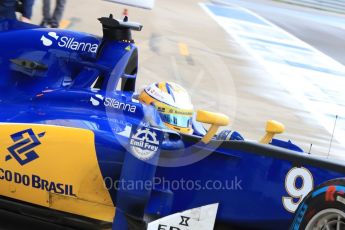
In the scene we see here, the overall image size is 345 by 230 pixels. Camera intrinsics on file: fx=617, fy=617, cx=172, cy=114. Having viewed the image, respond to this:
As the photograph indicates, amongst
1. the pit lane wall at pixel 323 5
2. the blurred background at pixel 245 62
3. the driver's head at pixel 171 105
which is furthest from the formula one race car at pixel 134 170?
the pit lane wall at pixel 323 5

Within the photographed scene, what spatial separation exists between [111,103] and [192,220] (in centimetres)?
103

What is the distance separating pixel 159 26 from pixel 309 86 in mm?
4971

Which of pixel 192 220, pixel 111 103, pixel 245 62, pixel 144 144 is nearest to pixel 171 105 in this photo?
pixel 111 103

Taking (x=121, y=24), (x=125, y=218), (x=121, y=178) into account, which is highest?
(x=121, y=24)

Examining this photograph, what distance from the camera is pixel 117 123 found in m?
4.05

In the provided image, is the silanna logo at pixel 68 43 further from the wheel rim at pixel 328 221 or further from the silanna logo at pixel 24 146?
the wheel rim at pixel 328 221

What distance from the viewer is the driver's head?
169 inches

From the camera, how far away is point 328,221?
3.39 meters

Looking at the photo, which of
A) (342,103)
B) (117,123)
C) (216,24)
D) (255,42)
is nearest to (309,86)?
(342,103)

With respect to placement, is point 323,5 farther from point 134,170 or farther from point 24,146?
point 134,170

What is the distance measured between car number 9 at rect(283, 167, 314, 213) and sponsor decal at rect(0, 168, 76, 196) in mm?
1327

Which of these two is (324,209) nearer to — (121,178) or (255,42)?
(121,178)

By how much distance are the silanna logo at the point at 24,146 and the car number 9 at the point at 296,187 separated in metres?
1.56

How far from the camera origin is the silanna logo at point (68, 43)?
4.64 m
